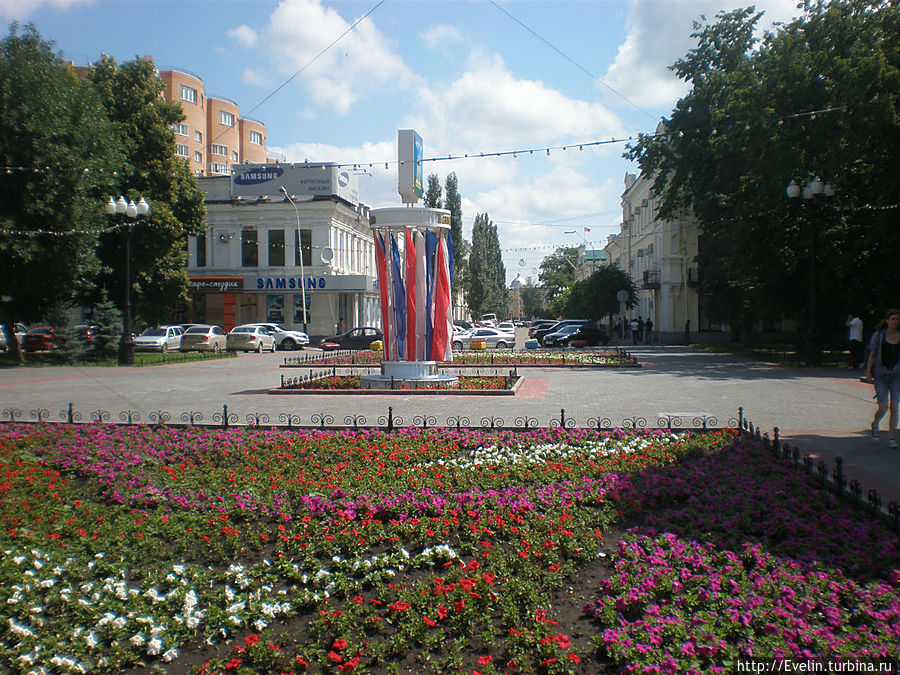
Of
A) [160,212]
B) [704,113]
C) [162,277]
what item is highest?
[704,113]

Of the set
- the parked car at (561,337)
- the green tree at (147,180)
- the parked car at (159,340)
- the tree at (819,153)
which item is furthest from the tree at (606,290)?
the green tree at (147,180)

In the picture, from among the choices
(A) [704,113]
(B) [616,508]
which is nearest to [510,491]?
(B) [616,508]

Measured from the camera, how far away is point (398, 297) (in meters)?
16.8

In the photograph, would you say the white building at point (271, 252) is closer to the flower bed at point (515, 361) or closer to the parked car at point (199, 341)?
the parked car at point (199, 341)

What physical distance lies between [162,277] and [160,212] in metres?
3.19

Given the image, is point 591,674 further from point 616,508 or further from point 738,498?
point 738,498

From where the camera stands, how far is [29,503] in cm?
640

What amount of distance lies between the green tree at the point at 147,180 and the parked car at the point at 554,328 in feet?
76.2

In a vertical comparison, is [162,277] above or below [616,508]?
above

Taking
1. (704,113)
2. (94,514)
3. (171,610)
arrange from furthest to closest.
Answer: (704,113) → (94,514) → (171,610)

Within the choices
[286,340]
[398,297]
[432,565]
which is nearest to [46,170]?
[398,297]

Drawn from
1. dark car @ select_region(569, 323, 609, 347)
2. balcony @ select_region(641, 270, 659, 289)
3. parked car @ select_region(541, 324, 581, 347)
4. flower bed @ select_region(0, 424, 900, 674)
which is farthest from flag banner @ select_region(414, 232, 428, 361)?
balcony @ select_region(641, 270, 659, 289)

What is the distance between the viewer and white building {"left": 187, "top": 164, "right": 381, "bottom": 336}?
146 feet

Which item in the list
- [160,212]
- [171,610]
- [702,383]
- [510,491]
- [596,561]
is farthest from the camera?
[160,212]
